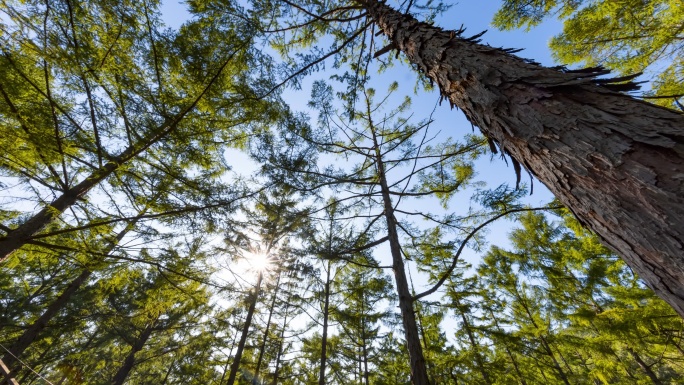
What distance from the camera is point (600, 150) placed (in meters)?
0.80

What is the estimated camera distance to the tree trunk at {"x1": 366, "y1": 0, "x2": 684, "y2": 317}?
0.63 metres

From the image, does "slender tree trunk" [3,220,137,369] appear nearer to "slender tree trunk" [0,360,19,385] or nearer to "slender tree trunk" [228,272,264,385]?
"slender tree trunk" [228,272,264,385]

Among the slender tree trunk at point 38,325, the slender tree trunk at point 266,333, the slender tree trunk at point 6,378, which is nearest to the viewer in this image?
the slender tree trunk at point 6,378

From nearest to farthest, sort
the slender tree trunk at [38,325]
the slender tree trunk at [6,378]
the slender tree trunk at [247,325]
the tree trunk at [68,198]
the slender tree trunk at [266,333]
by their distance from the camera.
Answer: the slender tree trunk at [6,378], the tree trunk at [68,198], the slender tree trunk at [38,325], the slender tree trunk at [247,325], the slender tree trunk at [266,333]

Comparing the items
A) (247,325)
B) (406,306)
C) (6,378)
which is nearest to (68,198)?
(6,378)

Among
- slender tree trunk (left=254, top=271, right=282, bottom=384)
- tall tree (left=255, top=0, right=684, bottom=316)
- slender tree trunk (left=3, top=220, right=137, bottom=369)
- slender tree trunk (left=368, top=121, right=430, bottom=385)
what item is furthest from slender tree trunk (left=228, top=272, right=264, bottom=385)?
tall tree (left=255, top=0, right=684, bottom=316)

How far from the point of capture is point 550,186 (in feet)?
3.36

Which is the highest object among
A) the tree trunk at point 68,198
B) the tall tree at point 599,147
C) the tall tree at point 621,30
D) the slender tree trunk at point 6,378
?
the tall tree at point 621,30

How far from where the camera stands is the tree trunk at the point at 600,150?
0.63 meters

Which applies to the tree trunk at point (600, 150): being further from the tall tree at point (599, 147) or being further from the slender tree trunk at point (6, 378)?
the slender tree trunk at point (6, 378)

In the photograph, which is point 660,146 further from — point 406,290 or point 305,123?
point 305,123

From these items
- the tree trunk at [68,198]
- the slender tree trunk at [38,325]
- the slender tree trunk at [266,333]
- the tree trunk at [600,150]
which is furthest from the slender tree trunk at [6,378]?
the slender tree trunk at [266,333]

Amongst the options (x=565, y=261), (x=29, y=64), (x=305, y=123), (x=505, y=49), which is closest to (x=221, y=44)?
(x=305, y=123)

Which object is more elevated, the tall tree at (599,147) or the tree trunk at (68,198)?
the tree trunk at (68,198)
